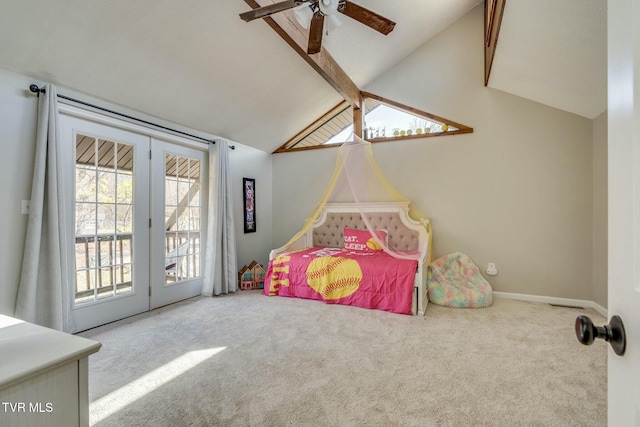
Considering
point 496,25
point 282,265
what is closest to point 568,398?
point 282,265

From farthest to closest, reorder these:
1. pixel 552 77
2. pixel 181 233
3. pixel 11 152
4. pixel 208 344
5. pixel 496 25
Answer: pixel 181 233 < pixel 552 77 < pixel 496 25 < pixel 208 344 < pixel 11 152

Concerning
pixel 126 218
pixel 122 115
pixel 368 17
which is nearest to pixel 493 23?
pixel 368 17

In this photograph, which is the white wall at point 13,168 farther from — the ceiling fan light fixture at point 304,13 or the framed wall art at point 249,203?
the framed wall art at point 249,203

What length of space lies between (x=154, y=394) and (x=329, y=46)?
3.62m

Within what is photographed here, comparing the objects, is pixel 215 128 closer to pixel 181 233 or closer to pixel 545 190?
pixel 181 233

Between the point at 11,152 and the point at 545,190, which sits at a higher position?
the point at 11,152

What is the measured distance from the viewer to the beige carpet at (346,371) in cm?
157

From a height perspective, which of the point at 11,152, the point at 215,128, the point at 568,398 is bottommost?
the point at 568,398

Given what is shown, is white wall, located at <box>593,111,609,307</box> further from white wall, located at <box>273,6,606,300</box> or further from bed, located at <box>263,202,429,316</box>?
bed, located at <box>263,202,429,316</box>

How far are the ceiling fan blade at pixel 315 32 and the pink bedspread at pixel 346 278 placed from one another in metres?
2.26

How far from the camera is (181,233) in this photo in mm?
3668

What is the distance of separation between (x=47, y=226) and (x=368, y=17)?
2.99 m

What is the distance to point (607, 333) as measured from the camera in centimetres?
56

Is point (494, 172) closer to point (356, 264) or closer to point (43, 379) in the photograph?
point (356, 264)
